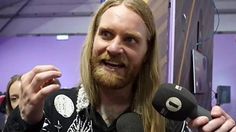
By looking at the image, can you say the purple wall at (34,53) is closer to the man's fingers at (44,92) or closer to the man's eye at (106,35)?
the man's eye at (106,35)

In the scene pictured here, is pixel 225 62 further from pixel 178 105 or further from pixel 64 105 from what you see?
pixel 178 105

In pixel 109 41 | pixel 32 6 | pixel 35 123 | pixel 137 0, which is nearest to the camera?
pixel 35 123

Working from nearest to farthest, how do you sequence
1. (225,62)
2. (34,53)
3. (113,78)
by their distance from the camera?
(113,78), (225,62), (34,53)

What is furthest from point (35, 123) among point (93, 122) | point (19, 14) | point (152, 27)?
point (19, 14)

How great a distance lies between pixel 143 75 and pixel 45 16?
733cm

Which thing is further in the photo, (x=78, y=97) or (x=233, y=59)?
(x=233, y=59)

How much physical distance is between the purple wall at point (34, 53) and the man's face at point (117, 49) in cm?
643

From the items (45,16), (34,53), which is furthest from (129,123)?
(45,16)

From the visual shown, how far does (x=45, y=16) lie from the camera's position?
8.53 metres

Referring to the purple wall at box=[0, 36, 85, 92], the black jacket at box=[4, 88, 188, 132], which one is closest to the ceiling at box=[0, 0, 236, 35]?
the purple wall at box=[0, 36, 85, 92]

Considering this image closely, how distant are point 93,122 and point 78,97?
0.38 ft

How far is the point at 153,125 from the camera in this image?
1.33 metres

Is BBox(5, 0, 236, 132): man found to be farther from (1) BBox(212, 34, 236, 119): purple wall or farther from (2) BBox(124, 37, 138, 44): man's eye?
(1) BBox(212, 34, 236, 119): purple wall

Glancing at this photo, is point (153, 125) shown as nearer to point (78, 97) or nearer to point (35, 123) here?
point (78, 97)
